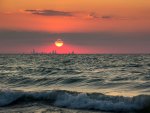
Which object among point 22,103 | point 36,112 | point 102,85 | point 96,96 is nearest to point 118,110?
point 96,96

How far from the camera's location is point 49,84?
26.5m

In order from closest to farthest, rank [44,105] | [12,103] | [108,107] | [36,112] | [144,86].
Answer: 1. [36,112]
2. [108,107]
3. [44,105]
4. [12,103]
5. [144,86]

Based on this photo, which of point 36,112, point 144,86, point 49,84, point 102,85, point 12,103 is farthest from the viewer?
point 49,84

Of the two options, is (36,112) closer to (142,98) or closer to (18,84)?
(142,98)

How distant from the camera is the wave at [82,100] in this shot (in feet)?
54.4

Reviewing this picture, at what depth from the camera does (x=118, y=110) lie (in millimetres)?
16266

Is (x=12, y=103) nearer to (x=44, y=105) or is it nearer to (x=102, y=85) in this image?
(x=44, y=105)

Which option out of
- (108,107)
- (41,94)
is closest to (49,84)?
(41,94)

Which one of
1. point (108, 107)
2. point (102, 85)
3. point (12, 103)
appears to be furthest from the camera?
point (102, 85)

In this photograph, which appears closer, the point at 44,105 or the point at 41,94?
the point at 44,105

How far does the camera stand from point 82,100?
1786cm

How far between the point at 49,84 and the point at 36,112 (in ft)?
36.1

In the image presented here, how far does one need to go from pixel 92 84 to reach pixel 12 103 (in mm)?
7171

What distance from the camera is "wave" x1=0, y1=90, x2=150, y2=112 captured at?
1658 centimetres
